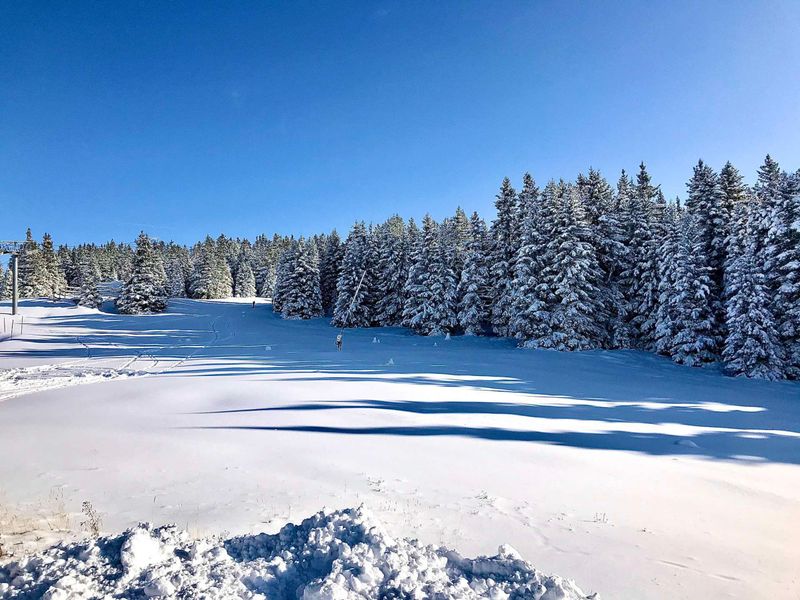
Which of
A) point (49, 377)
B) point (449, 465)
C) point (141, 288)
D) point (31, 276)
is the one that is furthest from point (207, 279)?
point (449, 465)

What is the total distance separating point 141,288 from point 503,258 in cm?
5051

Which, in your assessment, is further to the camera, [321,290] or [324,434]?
[321,290]

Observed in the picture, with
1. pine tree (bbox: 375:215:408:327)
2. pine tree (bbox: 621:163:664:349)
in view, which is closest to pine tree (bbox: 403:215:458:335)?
pine tree (bbox: 375:215:408:327)

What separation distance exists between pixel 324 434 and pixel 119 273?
14245 centimetres

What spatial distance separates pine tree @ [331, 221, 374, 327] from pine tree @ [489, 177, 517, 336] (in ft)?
54.5

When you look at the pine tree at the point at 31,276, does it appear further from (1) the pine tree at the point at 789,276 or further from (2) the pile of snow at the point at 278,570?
(1) the pine tree at the point at 789,276

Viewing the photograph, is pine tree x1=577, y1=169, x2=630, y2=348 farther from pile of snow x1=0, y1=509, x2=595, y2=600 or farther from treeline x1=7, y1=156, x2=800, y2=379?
pile of snow x1=0, y1=509, x2=595, y2=600

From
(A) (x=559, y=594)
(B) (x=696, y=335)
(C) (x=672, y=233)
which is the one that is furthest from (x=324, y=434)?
(C) (x=672, y=233)

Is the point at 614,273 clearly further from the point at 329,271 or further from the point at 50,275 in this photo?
the point at 50,275

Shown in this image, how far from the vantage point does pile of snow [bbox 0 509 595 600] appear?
145 inches

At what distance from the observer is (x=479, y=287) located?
1571 inches

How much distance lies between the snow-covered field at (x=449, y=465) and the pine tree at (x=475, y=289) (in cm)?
1977

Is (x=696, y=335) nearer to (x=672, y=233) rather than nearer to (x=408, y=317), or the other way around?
Result: (x=672, y=233)

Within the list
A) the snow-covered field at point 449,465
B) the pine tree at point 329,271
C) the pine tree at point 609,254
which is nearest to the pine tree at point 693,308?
the pine tree at point 609,254
